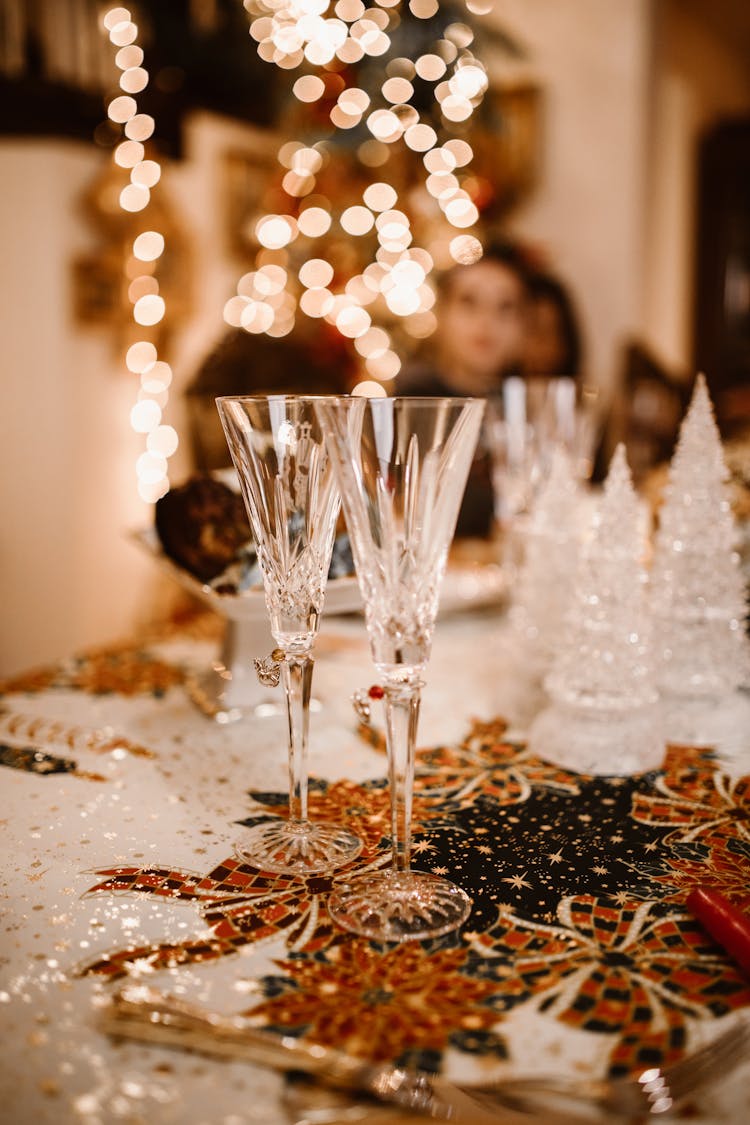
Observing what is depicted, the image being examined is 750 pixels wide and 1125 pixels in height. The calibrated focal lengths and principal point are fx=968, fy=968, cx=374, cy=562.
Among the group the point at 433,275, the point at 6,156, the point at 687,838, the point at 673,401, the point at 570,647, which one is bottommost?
the point at 687,838

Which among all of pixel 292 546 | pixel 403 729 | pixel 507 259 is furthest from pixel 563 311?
pixel 403 729

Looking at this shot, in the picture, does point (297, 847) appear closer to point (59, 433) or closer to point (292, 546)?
point (292, 546)

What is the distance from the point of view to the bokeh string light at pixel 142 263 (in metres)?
3.09

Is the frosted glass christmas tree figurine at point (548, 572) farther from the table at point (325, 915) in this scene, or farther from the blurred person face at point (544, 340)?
the blurred person face at point (544, 340)

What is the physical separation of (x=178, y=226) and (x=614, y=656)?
272cm

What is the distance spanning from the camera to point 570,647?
1050 mm

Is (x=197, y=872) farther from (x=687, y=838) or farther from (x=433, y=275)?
(x=433, y=275)

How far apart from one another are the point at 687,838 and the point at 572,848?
0.11 m

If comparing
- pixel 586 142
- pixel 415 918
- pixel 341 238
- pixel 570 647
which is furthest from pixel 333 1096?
pixel 586 142

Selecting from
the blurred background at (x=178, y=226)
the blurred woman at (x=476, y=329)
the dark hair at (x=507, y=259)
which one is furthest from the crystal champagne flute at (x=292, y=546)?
the dark hair at (x=507, y=259)

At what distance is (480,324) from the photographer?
10.7ft

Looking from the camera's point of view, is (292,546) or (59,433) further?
(59,433)

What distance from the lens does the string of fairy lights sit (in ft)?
8.82

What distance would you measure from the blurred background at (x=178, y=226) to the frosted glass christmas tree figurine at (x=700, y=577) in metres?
1.46
